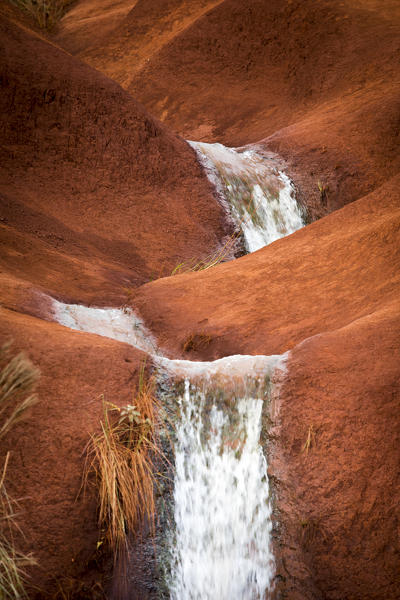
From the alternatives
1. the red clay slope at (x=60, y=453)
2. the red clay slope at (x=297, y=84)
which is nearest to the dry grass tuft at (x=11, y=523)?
the red clay slope at (x=60, y=453)

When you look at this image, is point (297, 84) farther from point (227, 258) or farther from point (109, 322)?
point (109, 322)

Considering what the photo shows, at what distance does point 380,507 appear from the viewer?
10.2 ft

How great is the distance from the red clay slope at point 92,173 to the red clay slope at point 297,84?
212cm

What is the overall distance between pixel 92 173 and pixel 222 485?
5459 millimetres

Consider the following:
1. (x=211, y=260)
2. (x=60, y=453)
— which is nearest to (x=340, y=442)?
(x=60, y=453)

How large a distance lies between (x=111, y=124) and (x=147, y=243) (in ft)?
5.96

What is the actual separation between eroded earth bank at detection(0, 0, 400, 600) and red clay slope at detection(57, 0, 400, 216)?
0.04m

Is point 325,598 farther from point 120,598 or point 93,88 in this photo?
point 93,88

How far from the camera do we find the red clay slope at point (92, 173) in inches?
290

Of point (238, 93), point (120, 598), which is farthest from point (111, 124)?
point (120, 598)

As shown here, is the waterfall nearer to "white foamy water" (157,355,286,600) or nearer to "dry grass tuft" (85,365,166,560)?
"white foamy water" (157,355,286,600)

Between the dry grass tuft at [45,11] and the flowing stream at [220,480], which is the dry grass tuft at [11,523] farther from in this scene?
the dry grass tuft at [45,11]

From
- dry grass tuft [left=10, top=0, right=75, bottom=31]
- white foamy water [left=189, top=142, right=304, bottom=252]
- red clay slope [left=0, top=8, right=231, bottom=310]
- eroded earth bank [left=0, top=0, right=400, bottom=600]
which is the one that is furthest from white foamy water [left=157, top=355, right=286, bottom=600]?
dry grass tuft [left=10, top=0, right=75, bottom=31]

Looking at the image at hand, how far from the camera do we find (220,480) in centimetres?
357
